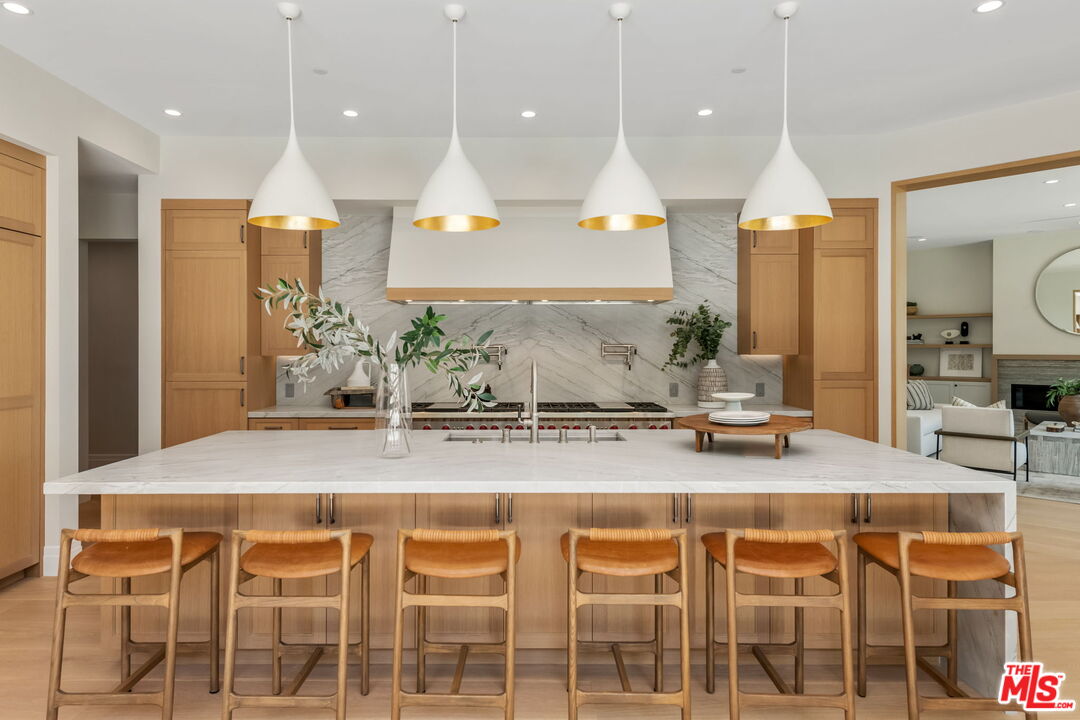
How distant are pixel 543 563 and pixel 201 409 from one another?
3109mm

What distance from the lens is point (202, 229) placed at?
421 cm

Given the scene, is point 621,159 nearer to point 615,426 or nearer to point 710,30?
point 710,30

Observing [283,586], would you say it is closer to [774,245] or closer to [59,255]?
[59,255]

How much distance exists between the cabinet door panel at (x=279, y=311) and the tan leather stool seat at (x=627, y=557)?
316cm

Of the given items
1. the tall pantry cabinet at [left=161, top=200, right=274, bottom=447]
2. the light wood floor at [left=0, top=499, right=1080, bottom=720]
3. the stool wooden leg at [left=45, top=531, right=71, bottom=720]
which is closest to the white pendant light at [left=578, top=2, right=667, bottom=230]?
the light wood floor at [left=0, top=499, right=1080, bottom=720]

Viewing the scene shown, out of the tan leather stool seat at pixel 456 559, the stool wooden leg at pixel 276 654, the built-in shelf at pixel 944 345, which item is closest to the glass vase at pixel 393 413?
the tan leather stool seat at pixel 456 559

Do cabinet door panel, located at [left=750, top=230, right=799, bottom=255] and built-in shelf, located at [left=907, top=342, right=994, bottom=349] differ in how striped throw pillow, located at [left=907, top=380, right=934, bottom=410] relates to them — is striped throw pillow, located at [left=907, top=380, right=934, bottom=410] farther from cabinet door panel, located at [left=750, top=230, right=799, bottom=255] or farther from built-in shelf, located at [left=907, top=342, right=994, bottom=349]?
cabinet door panel, located at [left=750, top=230, right=799, bottom=255]

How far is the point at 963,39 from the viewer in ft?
9.50

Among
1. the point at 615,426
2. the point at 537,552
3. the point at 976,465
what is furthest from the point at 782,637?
the point at 976,465

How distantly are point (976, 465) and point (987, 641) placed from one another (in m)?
4.24

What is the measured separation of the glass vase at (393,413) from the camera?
2289mm

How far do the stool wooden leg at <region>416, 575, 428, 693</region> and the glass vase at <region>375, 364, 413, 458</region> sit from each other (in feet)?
1.66

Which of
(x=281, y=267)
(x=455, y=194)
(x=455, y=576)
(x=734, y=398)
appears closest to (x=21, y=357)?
(x=281, y=267)

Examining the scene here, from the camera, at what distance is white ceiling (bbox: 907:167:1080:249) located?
18.0 ft
